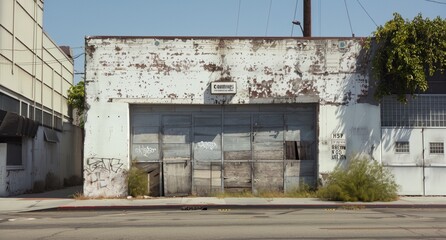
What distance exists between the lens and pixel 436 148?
22.1m

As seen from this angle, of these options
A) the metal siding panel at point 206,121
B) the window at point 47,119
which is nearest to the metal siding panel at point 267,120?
the metal siding panel at point 206,121

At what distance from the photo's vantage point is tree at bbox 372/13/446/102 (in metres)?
20.7

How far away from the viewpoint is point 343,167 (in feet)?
70.9

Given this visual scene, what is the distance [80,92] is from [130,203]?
20362 millimetres

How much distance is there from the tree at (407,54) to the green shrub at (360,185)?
307 cm

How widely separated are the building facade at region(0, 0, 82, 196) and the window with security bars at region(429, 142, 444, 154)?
17.6 meters

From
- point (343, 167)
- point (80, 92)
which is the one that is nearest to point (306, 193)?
point (343, 167)

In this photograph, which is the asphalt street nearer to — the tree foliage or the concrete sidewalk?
the concrete sidewalk

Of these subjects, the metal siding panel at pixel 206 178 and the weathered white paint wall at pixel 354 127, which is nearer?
the weathered white paint wall at pixel 354 127

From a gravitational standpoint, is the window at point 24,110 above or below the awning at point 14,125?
above

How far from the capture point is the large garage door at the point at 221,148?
862 inches

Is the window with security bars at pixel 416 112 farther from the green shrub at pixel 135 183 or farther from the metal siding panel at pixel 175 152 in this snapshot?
the green shrub at pixel 135 183

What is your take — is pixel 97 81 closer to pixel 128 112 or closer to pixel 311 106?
pixel 128 112

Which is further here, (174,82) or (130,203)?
(174,82)
